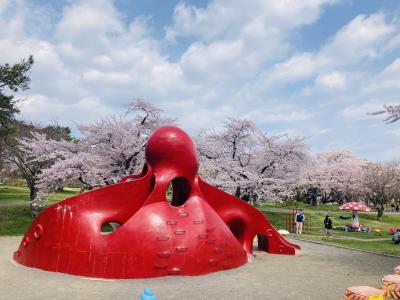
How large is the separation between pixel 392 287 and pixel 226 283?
4032 millimetres

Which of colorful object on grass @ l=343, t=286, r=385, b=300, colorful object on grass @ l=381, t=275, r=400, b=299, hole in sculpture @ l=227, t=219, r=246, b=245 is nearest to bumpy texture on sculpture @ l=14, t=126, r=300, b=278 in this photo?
hole in sculpture @ l=227, t=219, r=246, b=245

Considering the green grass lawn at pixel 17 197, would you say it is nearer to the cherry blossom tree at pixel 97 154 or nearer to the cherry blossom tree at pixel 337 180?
the cherry blossom tree at pixel 97 154

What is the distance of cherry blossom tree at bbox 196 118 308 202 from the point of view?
30.2 meters

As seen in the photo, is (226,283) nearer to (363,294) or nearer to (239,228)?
(363,294)

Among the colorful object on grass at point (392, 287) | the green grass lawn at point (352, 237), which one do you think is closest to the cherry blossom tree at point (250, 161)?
the green grass lawn at point (352, 237)

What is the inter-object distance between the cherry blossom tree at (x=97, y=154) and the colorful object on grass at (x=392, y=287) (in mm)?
15514

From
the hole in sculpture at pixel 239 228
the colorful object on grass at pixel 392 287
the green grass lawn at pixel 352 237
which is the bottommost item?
the colorful object on grass at pixel 392 287

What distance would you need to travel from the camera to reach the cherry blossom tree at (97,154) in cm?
2184

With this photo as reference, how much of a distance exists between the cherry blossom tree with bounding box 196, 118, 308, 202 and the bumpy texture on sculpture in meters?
16.7

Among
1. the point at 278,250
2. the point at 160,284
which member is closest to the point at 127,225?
the point at 160,284

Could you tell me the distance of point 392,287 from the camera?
9648 millimetres

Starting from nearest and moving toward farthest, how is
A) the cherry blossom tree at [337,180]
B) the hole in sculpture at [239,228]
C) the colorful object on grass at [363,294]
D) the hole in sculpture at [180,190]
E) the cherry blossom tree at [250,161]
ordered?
1. the colorful object on grass at [363,294]
2. the hole in sculpture at [180,190]
3. the hole in sculpture at [239,228]
4. the cherry blossom tree at [250,161]
5. the cherry blossom tree at [337,180]

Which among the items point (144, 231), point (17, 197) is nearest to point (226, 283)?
point (144, 231)

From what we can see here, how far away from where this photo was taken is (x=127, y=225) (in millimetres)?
11500
